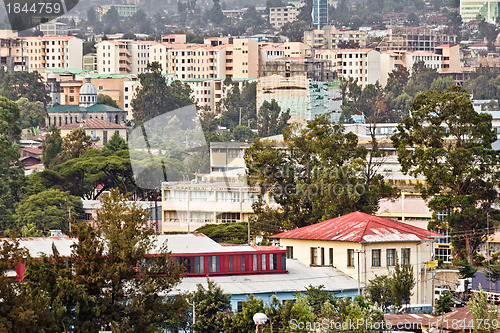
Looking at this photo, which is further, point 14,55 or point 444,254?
point 14,55

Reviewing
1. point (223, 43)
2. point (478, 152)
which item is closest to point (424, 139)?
point (478, 152)

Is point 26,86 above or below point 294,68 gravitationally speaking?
below

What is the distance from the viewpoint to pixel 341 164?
140 ft

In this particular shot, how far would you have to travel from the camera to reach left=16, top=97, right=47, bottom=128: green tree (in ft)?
401

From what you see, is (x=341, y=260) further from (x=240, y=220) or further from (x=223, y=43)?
(x=223, y=43)

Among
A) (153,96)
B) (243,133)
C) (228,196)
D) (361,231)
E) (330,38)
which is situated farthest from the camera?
(330,38)

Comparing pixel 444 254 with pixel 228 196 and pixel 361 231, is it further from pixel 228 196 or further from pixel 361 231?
pixel 228 196

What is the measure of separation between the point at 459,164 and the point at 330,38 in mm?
146925

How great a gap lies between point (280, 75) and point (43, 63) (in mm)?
61122

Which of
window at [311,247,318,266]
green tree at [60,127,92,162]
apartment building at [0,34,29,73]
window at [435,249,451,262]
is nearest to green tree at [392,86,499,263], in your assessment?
window at [435,249,451,262]

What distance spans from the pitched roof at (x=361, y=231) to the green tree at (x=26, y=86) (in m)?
100

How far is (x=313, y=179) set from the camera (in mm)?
42688

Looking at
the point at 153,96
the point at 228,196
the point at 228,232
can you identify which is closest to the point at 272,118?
the point at 153,96

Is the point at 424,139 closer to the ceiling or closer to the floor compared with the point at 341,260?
closer to the ceiling
